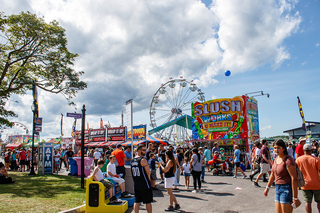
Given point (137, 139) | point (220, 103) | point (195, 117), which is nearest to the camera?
point (220, 103)

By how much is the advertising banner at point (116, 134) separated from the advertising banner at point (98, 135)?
4.21ft

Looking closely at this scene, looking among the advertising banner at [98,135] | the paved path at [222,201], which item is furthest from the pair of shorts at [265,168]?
the advertising banner at [98,135]

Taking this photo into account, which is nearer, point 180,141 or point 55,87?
point 55,87

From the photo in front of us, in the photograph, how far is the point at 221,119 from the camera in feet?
73.9

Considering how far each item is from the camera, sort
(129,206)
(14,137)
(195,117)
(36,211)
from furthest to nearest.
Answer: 1. (14,137)
2. (195,117)
3. (129,206)
4. (36,211)

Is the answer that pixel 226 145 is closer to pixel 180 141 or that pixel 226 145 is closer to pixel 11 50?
pixel 180 141

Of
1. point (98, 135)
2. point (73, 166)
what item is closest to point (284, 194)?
point (73, 166)

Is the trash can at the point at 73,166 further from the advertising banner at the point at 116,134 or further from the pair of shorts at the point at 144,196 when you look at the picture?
the advertising banner at the point at 116,134

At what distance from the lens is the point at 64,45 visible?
15578 millimetres

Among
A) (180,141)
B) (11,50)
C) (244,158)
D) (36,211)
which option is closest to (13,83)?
(11,50)

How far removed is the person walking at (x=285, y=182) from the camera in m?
3.79

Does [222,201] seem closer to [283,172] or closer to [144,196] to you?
[144,196]

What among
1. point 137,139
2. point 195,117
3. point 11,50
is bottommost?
point 137,139

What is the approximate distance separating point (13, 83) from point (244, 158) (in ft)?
56.9
